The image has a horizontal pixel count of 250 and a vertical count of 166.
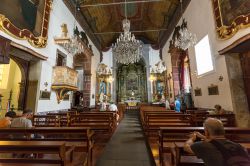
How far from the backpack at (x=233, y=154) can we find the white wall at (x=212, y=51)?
414 centimetres

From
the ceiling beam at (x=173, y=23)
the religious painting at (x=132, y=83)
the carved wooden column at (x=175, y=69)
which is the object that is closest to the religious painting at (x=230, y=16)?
the ceiling beam at (x=173, y=23)

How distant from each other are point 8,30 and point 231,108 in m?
7.20

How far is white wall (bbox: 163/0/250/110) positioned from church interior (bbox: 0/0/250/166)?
0.04 m

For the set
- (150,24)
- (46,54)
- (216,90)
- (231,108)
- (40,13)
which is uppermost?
(150,24)

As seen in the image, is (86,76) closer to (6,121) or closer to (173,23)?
(173,23)

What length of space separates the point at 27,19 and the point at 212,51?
6825mm

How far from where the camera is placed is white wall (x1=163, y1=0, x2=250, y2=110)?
188 inches

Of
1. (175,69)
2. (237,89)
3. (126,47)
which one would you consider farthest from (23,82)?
(175,69)

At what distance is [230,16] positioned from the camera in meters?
4.44

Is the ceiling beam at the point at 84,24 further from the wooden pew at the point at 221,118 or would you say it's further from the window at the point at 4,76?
the wooden pew at the point at 221,118

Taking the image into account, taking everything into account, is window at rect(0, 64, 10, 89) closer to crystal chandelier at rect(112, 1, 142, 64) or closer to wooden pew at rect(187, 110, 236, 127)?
crystal chandelier at rect(112, 1, 142, 64)

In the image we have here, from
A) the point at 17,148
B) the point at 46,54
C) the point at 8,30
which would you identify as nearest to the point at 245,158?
the point at 17,148

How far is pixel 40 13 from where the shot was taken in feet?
17.7

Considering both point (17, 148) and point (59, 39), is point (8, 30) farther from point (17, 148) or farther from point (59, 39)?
point (17, 148)
